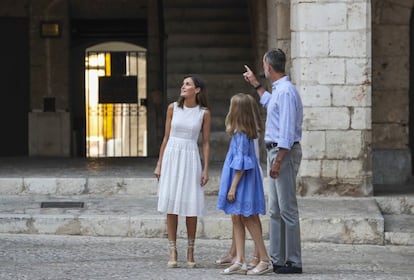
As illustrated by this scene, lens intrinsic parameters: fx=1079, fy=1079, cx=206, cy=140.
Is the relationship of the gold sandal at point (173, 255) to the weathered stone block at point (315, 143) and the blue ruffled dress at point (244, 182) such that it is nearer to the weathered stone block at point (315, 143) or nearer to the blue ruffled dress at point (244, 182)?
the blue ruffled dress at point (244, 182)

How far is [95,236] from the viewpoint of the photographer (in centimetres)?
1188

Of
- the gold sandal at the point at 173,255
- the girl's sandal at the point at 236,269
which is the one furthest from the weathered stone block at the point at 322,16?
the girl's sandal at the point at 236,269

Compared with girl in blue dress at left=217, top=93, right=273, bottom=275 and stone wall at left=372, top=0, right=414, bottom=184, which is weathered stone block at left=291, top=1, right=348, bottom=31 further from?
girl in blue dress at left=217, top=93, right=273, bottom=275

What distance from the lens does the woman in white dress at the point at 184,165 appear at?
9867 millimetres

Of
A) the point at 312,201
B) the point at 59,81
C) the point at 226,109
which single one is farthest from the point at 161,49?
the point at 312,201

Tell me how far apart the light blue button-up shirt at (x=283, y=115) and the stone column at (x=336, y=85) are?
376 cm

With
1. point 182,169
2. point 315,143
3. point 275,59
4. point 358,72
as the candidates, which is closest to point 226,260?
point 182,169

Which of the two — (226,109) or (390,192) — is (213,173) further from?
(226,109)

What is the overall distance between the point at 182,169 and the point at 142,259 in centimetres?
111

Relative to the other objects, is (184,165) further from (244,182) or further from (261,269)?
(261,269)

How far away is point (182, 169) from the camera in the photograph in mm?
9891

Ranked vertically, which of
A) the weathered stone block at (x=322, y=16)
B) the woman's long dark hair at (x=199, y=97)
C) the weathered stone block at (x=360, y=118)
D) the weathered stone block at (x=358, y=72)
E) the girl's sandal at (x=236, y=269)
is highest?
the weathered stone block at (x=322, y=16)

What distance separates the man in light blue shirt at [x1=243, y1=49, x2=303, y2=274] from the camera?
9469mm

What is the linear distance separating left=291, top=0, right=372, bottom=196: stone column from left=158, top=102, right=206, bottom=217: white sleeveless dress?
3.66 metres
